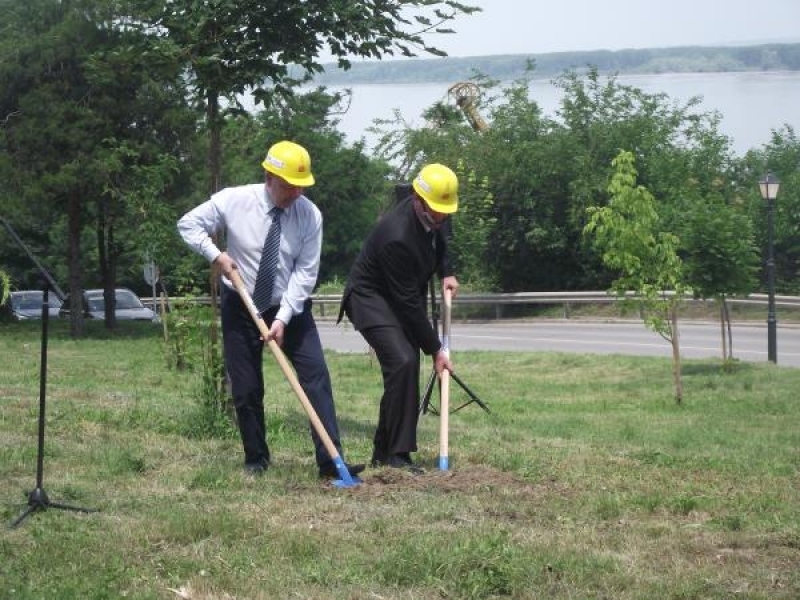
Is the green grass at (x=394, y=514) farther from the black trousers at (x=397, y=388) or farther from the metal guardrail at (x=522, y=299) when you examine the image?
the metal guardrail at (x=522, y=299)

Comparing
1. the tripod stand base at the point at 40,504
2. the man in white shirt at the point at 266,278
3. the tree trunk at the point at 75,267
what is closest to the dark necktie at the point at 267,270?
the man in white shirt at the point at 266,278

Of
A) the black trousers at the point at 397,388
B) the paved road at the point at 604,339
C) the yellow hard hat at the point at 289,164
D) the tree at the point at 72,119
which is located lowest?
the paved road at the point at 604,339

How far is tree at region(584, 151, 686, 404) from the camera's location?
17.5m

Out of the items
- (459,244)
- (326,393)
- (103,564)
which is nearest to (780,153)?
(459,244)

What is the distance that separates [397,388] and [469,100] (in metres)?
37.8

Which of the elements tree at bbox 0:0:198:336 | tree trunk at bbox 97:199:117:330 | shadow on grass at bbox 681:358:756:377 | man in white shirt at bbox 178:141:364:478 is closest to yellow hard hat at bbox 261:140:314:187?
man in white shirt at bbox 178:141:364:478

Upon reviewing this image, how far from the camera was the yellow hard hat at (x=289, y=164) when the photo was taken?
8.05 metres

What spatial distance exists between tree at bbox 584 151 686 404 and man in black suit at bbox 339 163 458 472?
9023 mm

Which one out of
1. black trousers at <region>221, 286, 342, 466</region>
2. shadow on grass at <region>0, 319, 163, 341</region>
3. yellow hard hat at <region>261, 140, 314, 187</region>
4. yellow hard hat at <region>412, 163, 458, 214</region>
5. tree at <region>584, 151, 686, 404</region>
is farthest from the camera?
shadow on grass at <region>0, 319, 163, 341</region>

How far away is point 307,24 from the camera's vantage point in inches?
422

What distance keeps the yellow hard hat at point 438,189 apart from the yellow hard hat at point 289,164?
74 centimetres

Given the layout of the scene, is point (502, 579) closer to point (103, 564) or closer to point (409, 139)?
point (103, 564)

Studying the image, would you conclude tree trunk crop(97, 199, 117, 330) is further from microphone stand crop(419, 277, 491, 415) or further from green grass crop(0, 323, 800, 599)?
green grass crop(0, 323, 800, 599)

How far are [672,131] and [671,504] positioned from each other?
33.3 metres
